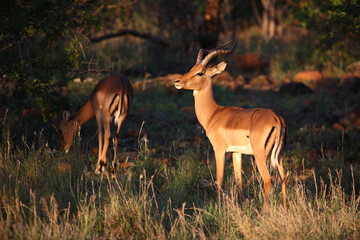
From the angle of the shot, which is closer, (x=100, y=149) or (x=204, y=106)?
(x=204, y=106)

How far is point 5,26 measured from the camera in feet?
21.4

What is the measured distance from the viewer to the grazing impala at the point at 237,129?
15.9 feet

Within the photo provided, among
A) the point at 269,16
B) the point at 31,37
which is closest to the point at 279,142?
the point at 31,37

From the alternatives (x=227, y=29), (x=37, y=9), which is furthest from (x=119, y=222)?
(x=227, y=29)

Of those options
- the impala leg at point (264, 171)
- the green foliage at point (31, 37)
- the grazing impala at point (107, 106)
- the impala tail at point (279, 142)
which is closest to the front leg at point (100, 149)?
the grazing impala at point (107, 106)

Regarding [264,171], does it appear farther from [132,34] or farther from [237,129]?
[132,34]

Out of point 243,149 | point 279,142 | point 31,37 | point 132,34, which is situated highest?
point 31,37

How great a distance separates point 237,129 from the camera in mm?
5172

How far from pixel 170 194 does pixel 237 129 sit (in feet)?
3.51

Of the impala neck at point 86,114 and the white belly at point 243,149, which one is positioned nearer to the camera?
the white belly at point 243,149

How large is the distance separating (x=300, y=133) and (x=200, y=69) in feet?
12.2

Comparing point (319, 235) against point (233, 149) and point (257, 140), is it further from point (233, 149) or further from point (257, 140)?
point (233, 149)

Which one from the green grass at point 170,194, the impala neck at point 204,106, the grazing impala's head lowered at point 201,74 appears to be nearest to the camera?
the green grass at point 170,194

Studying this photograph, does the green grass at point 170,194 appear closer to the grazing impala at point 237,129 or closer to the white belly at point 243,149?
the grazing impala at point 237,129
